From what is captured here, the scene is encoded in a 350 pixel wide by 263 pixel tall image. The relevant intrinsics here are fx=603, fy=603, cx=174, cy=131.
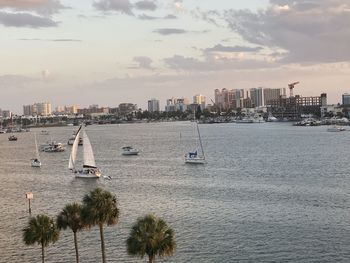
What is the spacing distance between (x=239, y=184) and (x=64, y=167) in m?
44.0

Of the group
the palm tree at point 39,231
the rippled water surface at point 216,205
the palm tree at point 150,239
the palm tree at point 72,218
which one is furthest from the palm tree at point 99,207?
A: the rippled water surface at point 216,205

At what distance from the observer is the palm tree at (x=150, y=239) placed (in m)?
26.3

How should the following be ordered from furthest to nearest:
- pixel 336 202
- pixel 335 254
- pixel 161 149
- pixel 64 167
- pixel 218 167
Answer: pixel 161 149, pixel 64 167, pixel 218 167, pixel 336 202, pixel 335 254

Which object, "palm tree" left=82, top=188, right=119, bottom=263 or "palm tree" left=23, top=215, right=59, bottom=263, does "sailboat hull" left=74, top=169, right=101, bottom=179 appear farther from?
"palm tree" left=82, top=188, right=119, bottom=263

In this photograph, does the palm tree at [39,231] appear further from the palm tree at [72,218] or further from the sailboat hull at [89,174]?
the sailboat hull at [89,174]

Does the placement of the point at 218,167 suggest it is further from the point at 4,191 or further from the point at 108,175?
the point at 4,191

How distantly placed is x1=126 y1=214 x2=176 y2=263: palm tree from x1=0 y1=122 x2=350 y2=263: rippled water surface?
16.1 meters

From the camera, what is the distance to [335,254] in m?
42.5

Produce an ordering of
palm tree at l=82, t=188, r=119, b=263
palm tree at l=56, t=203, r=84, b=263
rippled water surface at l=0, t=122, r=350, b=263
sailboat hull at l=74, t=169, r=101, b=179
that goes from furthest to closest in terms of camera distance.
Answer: sailboat hull at l=74, t=169, r=101, b=179, rippled water surface at l=0, t=122, r=350, b=263, palm tree at l=56, t=203, r=84, b=263, palm tree at l=82, t=188, r=119, b=263

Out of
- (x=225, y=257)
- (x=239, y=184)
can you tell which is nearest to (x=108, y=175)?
(x=239, y=184)

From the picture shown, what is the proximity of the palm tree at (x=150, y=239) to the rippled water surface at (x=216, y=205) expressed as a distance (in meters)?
16.1

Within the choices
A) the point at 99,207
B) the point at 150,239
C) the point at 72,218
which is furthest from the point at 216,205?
the point at 150,239

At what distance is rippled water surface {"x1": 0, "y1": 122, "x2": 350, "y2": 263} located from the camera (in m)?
Result: 44.4

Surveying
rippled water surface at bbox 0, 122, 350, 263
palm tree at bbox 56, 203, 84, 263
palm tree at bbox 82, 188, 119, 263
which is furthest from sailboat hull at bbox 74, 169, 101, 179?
palm tree at bbox 82, 188, 119, 263
